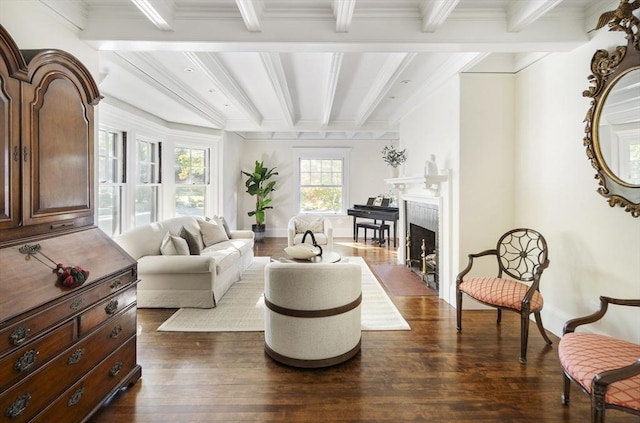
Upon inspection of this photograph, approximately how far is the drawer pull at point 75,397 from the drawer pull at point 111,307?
396mm

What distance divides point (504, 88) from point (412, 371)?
9.50 feet

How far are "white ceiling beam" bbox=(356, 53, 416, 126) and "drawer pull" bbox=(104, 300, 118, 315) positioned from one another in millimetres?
3046

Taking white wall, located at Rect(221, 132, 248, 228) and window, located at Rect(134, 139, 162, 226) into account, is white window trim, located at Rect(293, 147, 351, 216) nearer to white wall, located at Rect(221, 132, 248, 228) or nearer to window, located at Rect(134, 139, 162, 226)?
white wall, located at Rect(221, 132, 248, 228)

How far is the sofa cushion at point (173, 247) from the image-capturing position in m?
3.49

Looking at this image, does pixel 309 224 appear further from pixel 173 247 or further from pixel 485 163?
pixel 485 163

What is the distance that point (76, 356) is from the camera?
61.5 inches

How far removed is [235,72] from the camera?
3.68 meters

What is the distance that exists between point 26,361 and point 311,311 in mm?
1460

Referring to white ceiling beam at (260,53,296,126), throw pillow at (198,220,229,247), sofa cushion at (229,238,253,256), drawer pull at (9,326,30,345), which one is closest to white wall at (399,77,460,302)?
white ceiling beam at (260,53,296,126)

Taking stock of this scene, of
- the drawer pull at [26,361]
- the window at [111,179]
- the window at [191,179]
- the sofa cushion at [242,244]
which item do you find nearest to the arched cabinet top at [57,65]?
the drawer pull at [26,361]

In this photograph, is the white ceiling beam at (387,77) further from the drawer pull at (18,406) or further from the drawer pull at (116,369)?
the drawer pull at (18,406)

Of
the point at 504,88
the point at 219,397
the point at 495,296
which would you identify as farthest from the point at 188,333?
the point at 504,88

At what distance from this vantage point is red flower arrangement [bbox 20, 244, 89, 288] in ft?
4.98

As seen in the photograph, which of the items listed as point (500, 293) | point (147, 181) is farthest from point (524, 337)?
point (147, 181)
